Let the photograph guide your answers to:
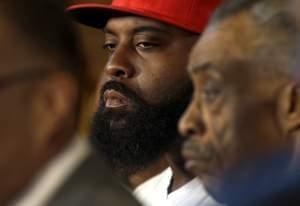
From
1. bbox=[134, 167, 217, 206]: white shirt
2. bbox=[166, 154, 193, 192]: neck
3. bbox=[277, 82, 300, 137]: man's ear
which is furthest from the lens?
bbox=[166, 154, 193, 192]: neck

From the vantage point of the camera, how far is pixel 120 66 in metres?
2.14

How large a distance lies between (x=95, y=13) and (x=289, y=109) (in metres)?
0.97

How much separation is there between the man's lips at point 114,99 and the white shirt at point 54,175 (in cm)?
93

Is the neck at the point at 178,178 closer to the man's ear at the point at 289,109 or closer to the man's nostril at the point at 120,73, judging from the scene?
the man's nostril at the point at 120,73

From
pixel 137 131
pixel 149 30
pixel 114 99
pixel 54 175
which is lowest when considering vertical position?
pixel 137 131

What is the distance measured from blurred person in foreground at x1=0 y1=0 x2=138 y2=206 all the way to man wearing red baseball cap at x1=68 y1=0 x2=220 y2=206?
0.89 m

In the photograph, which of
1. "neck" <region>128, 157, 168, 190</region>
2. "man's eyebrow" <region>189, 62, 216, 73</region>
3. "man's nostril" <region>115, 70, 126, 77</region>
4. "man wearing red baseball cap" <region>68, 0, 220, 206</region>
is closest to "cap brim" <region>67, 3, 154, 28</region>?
"man wearing red baseball cap" <region>68, 0, 220, 206</region>

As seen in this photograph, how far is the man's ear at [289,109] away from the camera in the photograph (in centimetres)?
143

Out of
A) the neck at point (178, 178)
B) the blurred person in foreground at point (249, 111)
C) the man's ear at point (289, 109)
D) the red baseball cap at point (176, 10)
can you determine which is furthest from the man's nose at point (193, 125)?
the red baseball cap at point (176, 10)

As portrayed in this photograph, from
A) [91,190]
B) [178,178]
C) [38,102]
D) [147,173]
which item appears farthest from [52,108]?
[147,173]

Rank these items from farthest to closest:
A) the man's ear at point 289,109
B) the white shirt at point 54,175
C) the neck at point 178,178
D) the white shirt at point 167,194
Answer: the neck at point 178,178
the white shirt at point 167,194
the man's ear at point 289,109
the white shirt at point 54,175

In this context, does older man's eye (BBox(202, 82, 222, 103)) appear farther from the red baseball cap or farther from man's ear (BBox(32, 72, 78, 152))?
the red baseball cap

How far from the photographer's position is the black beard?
7.09 ft

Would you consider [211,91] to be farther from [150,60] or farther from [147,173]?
[147,173]
